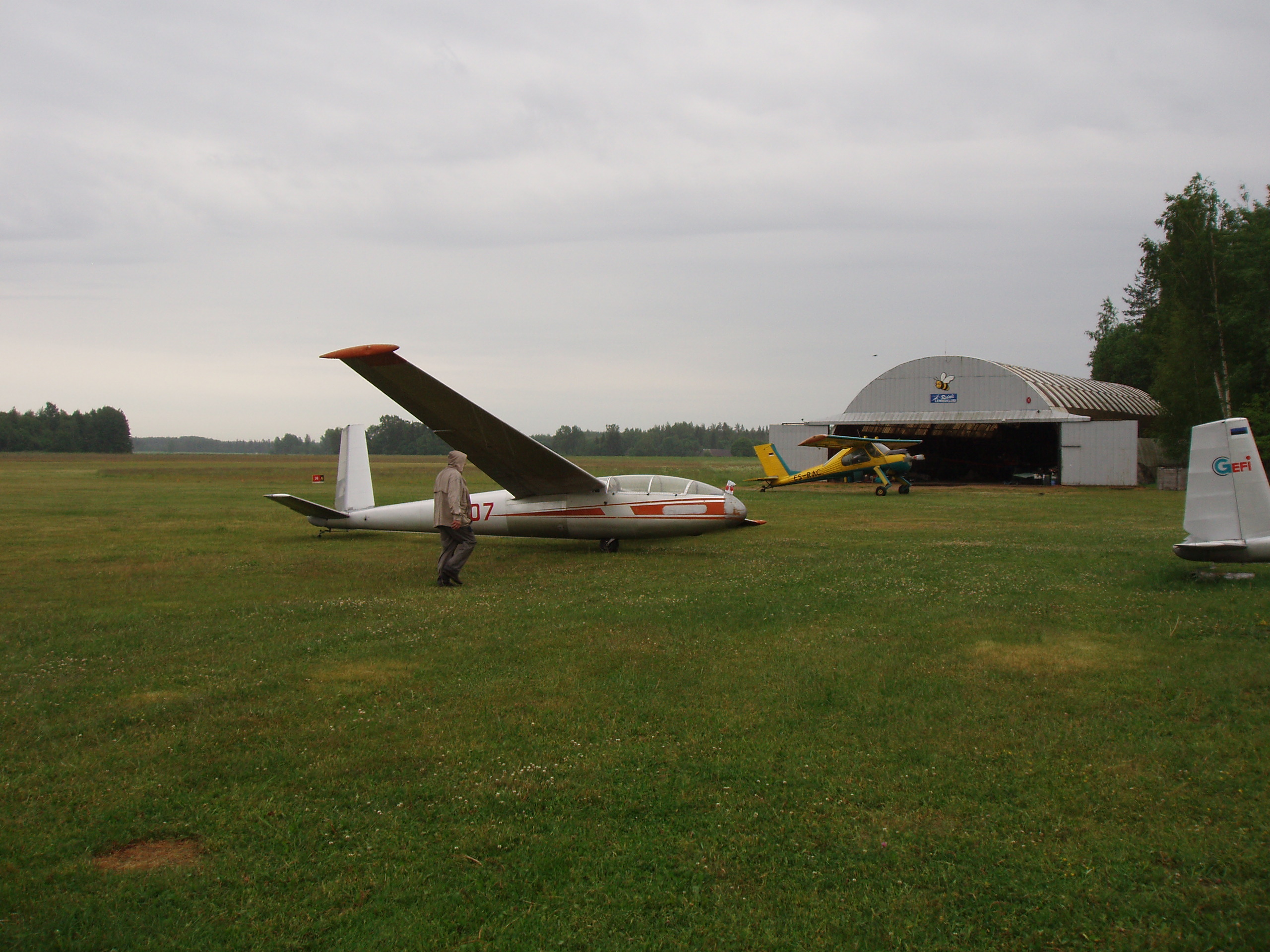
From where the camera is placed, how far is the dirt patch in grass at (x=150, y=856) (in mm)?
3494

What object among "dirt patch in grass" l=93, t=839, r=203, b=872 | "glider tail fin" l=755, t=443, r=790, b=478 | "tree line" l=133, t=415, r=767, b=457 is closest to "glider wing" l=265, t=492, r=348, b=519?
"dirt patch in grass" l=93, t=839, r=203, b=872

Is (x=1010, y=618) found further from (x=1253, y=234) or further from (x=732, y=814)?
(x=1253, y=234)

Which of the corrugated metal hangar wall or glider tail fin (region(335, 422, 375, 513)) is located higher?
the corrugated metal hangar wall

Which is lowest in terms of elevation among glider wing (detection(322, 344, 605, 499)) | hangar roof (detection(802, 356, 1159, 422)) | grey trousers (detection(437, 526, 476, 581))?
grey trousers (detection(437, 526, 476, 581))

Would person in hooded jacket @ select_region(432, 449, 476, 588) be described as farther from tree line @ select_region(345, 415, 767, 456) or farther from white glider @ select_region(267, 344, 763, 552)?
tree line @ select_region(345, 415, 767, 456)

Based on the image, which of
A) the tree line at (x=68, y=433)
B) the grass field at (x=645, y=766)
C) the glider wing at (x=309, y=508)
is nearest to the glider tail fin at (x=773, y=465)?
the glider wing at (x=309, y=508)

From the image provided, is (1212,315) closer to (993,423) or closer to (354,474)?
(993,423)

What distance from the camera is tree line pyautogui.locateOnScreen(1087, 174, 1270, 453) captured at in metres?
29.6

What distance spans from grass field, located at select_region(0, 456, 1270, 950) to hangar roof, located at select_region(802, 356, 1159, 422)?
28525mm

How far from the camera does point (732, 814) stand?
3.92 metres

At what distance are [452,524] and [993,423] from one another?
33.3 m

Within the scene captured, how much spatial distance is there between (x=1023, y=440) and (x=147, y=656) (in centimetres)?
4837

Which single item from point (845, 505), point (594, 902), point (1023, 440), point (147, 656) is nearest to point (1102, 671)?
point (594, 902)

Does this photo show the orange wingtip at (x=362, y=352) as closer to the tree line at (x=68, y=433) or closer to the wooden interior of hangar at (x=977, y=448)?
the wooden interior of hangar at (x=977, y=448)
